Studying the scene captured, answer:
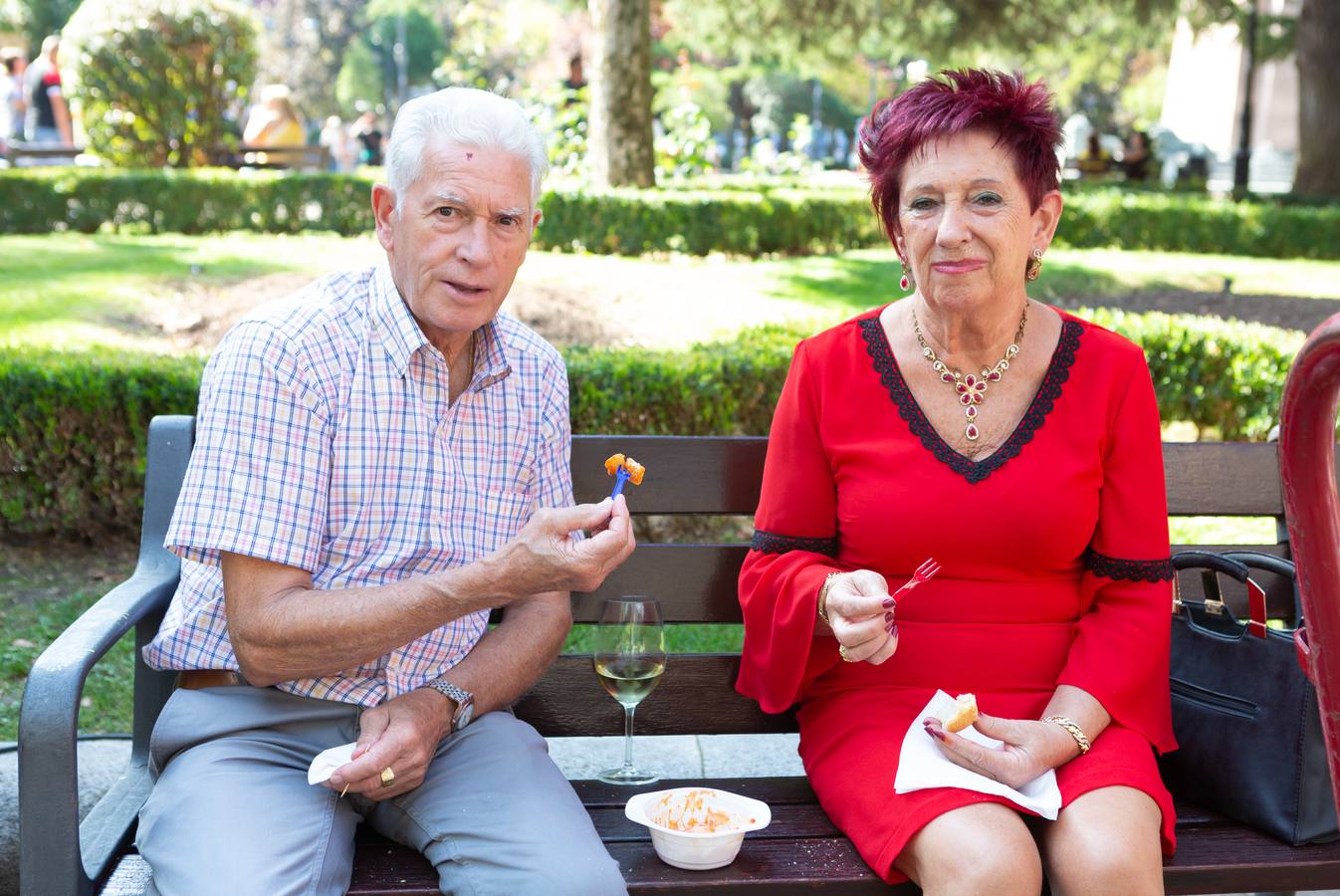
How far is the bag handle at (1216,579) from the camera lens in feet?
9.19

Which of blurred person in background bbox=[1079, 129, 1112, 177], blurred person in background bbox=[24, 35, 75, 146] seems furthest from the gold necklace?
blurred person in background bbox=[1079, 129, 1112, 177]

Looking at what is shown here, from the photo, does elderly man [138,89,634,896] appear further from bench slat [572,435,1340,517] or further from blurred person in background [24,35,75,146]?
blurred person in background [24,35,75,146]

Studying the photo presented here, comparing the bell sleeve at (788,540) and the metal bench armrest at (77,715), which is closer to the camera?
the metal bench armrest at (77,715)

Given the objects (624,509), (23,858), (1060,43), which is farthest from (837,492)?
(1060,43)

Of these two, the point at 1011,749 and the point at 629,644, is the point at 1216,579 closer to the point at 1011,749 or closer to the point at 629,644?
the point at 1011,749

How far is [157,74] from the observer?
14.7 meters

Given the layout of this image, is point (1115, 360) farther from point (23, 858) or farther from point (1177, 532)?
point (1177, 532)

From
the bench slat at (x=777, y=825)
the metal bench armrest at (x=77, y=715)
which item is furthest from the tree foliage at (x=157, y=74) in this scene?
the bench slat at (x=777, y=825)

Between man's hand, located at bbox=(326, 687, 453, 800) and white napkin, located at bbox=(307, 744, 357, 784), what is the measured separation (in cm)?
2

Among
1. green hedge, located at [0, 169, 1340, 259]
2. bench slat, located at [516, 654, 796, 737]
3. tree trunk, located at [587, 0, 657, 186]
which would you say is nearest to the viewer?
bench slat, located at [516, 654, 796, 737]

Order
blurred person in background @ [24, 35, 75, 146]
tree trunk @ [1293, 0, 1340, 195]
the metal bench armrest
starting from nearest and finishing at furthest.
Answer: the metal bench armrest, blurred person in background @ [24, 35, 75, 146], tree trunk @ [1293, 0, 1340, 195]

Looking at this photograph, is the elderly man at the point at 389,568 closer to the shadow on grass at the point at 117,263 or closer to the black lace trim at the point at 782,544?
the black lace trim at the point at 782,544

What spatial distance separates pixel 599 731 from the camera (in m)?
3.20

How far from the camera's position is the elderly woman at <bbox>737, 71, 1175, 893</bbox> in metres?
2.78
